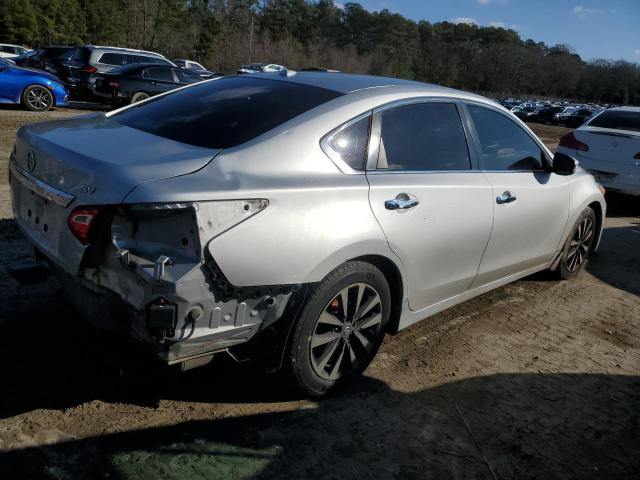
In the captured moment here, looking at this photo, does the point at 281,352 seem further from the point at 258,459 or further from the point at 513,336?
the point at 513,336

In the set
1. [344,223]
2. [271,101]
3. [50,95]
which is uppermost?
[271,101]

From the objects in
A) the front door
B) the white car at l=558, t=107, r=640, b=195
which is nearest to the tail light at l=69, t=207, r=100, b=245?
the white car at l=558, t=107, r=640, b=195

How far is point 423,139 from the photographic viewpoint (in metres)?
3.46

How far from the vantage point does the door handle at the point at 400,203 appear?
9.94ft

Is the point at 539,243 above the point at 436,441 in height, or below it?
above

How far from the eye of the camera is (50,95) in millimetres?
13430

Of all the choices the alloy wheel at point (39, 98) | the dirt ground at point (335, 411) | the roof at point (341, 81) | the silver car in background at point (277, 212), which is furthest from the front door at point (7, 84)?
the roof at point (341, 81)

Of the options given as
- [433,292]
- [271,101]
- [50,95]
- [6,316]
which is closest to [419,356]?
[433,292]

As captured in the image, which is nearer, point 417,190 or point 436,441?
point 436,441

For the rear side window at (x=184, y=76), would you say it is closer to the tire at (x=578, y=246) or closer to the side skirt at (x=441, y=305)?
the tire at (x=578, y=246)

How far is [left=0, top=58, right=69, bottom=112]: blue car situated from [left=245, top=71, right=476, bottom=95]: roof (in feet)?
37.2

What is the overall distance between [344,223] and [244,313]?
0.67 m

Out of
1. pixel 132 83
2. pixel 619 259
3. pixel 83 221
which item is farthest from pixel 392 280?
pixel 132 83

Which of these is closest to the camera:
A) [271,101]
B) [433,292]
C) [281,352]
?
[281,352]
